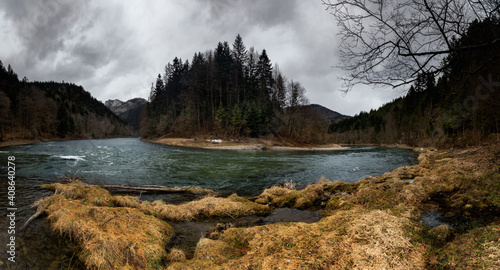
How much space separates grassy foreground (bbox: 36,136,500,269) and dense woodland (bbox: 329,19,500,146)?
2.00 metres

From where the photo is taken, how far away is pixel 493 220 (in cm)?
348

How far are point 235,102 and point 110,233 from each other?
162 ft

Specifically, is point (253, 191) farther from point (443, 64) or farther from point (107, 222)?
point (443, 64)

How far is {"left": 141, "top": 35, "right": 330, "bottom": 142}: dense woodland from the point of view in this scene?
4662 centimetres

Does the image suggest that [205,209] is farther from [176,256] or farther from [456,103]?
[456,103]

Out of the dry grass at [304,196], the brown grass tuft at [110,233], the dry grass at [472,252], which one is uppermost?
the dry grass at [472,252]

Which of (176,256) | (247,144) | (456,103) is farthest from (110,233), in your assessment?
(247,144)

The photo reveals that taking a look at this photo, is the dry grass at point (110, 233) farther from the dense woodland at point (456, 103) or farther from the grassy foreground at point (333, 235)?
the dense woodland at point (456, 103)

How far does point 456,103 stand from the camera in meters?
9.18

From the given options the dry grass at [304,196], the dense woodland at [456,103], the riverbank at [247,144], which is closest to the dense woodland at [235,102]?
the riverbank at [247,144]

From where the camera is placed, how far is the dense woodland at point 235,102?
153ft

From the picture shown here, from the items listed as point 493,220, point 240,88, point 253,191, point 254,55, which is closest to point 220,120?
point 240,88

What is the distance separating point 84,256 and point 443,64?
6.87 metres

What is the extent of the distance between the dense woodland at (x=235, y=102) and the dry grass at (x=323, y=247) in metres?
40.9
